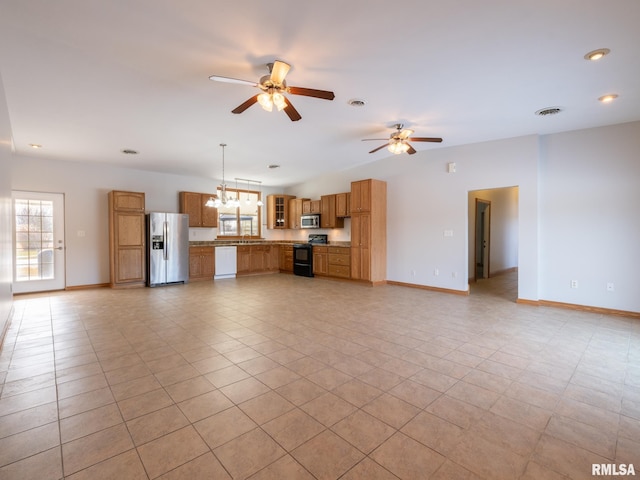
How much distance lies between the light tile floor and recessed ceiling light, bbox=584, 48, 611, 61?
285 cm

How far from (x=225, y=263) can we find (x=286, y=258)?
6.03ft

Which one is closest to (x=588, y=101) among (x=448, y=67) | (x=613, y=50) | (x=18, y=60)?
(x=613, y=50)

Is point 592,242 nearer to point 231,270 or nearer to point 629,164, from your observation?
point 629,164

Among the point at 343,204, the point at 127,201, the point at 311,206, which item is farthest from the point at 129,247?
the point at 343,204

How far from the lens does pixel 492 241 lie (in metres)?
8.03

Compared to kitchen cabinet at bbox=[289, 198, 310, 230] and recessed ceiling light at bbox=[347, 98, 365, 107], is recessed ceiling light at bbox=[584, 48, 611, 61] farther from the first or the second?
kitchen cabinet at bbox=[289, 198, 310, 230]

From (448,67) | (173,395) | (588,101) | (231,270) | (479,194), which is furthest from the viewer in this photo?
(231,270)

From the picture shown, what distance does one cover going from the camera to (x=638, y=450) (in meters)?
1.72

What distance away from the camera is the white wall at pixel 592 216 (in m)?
4.34

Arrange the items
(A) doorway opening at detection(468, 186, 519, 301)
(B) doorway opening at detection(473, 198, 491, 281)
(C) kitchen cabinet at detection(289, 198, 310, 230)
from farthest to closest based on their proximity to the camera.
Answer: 1. (C) kitchen cabinet at detection(289, 198, 310, 230)
2. (B) doorway opening at detection(473, 198, 491, 281)
3. (A) doorway opening at detection(468, 186, 519, 301)

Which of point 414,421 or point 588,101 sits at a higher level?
point 588,101

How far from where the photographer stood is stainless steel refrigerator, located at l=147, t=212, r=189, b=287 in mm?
6859

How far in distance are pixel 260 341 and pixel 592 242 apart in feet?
16.9

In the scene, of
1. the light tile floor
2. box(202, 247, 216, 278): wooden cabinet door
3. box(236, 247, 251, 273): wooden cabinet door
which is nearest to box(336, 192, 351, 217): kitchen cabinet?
box(236, 247, 251, 273): wooden cabinet door
